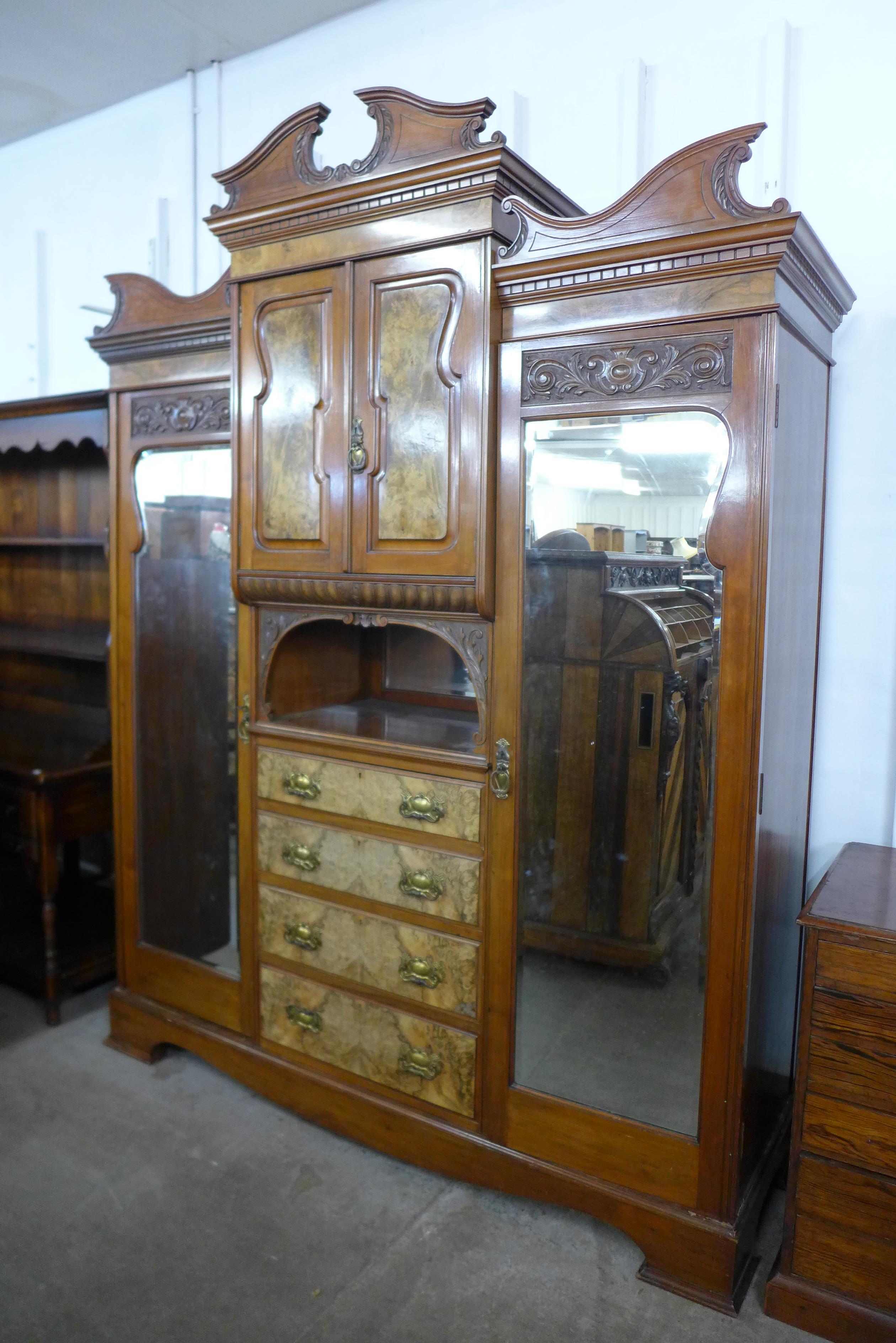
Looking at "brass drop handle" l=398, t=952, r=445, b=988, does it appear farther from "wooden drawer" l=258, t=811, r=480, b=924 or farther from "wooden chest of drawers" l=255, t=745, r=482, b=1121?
"wooden drawer" l=258, t=811, r=480, b=924

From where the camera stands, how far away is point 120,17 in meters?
2.96

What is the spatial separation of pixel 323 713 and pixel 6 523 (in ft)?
7.28

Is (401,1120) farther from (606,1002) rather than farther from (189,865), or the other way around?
(189,865)

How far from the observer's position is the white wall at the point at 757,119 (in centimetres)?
217

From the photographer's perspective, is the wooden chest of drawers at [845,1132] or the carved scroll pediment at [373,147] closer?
the wooden chest of drawers at [845,1132]

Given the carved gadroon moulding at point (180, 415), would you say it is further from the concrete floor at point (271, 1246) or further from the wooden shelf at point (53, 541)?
the concrete floor at point (271, 1246)

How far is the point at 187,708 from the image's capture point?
108 inches

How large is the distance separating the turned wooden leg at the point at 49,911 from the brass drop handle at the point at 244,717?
95 cm

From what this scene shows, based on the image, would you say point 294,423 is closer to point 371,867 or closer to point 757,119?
point 371,867

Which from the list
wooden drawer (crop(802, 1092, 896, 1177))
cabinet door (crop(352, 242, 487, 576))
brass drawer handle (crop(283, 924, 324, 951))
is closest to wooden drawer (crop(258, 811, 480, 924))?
brass drawer handle (crop(283, 924, 324, 951))

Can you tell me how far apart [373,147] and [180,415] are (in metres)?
0.88

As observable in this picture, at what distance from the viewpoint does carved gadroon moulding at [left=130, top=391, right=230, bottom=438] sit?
2.48 m

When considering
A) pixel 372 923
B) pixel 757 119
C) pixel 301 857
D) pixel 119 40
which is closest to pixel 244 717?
pixel 301 857

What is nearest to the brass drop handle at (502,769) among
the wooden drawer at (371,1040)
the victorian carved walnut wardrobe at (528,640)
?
the victorian carved walnut wardrobe at (528,640)
